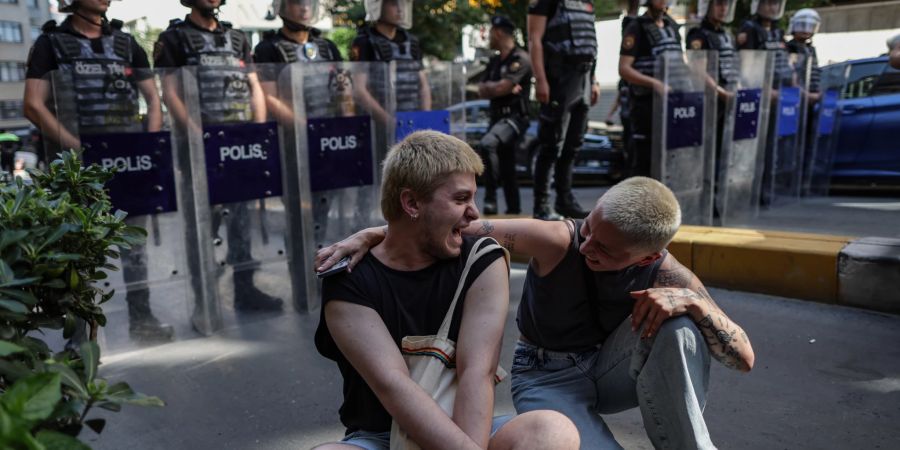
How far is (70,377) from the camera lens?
1360mm

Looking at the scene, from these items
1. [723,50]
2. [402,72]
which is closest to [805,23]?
[723,50]

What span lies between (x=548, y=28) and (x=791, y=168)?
3610 millimetres

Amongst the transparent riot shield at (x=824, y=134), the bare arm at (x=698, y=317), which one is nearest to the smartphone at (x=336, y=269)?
the bare arm at (x=698, y=317)

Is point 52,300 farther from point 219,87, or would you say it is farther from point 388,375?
point 219,87

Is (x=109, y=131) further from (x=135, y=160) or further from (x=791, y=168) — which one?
(x=791, y=168)

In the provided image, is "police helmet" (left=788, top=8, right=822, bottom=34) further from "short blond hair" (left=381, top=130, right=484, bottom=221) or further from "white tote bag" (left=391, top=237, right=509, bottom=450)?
"white tote bag" (left=391, top=237, right=509, bottom=450)

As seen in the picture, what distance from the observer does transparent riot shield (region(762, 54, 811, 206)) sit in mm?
7902

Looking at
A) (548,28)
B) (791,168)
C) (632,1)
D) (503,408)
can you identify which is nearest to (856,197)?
(791,168)

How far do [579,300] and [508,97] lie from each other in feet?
15.6

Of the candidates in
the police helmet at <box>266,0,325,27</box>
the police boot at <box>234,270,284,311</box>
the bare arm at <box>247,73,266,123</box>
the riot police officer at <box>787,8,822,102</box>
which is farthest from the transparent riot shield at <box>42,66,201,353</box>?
the riot police officer at <box>787,8,822,102</box>

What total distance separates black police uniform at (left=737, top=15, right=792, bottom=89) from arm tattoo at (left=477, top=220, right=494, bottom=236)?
6.21 meters

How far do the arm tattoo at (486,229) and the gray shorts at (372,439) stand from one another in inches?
23.3

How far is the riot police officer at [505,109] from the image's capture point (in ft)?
23.2

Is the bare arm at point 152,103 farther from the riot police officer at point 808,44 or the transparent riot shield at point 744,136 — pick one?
the riot police officer at point 808,44
